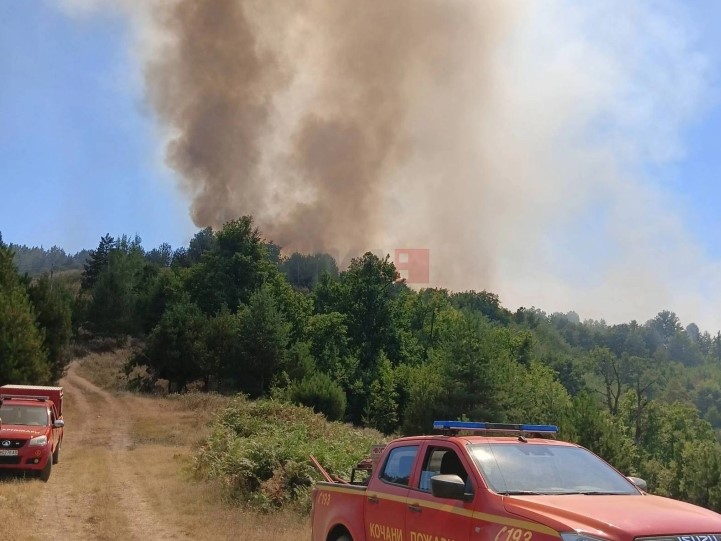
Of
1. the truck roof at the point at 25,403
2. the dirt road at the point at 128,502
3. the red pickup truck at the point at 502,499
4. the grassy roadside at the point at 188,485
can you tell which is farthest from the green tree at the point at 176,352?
the red pickup truck at the point at 502,499

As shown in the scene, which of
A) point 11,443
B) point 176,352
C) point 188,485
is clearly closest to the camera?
point 11,443

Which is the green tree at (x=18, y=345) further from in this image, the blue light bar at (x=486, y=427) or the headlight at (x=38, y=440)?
the blue light bar at (x=486, y=427)

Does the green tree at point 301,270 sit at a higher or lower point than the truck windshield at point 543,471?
higher

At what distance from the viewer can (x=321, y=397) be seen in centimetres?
5131

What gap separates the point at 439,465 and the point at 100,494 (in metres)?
12.3

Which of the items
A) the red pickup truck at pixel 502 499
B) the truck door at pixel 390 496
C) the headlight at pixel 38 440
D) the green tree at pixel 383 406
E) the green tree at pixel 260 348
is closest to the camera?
the red pickup truck at pixel 502 499

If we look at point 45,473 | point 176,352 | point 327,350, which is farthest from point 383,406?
point 45,473

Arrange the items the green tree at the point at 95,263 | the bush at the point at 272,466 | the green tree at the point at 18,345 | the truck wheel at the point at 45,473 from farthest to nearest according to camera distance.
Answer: the green tree at the point at 95,263 < the green tree at the point at 18,345 < the truck wheel at the point at 45,473 < the bush at the point at 272,466

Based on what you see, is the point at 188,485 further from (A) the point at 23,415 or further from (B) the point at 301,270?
(B) the point at 301,270

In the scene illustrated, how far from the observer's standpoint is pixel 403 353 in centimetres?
7862

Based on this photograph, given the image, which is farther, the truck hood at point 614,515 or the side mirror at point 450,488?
the side mirror at point 450,488

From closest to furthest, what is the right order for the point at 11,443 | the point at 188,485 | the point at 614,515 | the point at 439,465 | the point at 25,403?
the point at 614,515 < the point at 439,465 < the point at 11,443 < the point at 188,485 < the point at 25,403

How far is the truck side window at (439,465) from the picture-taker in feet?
21.8

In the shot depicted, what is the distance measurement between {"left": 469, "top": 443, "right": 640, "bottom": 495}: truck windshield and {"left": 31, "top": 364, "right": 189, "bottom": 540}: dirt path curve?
802 centimetres
